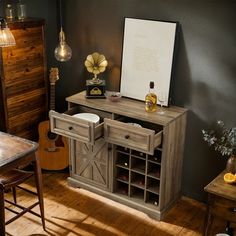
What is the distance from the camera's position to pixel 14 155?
266 cm

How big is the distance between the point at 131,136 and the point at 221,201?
Result: 786mm

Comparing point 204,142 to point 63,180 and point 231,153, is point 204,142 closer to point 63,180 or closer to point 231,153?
point 231,153

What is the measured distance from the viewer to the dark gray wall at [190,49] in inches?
115

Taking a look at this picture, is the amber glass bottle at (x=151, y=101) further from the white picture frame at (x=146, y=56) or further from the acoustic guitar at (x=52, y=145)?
the acoustic guitar at (x=52, y=145)

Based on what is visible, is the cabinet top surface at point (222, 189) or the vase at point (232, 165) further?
the vase at point (232, 165)

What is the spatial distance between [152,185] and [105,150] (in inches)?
18.8

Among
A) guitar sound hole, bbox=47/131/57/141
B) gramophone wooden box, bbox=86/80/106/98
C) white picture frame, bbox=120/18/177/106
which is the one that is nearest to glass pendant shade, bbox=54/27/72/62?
gramophone wooden box, bbox=86/80/106/98

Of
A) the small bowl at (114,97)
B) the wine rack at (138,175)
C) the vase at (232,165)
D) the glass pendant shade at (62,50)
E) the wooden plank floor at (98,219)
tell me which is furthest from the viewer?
the glass pendant shade at (62,50)

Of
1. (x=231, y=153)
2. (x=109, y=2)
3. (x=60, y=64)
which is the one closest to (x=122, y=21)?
(x=109, y=2)

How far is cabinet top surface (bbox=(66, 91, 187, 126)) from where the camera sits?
3.00 m

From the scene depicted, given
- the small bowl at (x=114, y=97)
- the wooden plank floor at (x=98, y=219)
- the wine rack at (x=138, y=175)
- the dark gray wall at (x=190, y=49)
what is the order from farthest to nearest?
the small bowl at (x=114, y=97)
the wine rack at (x=138, y=175)
the wooden plank floor at (x=98, y=219)
the dark gray wall at (x=190, y=49)

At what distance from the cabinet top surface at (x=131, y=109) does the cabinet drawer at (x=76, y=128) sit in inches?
6.6

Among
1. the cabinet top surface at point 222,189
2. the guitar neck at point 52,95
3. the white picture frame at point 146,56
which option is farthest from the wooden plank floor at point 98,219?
the white picture frame at point 146,56

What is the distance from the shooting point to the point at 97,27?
140 inches
